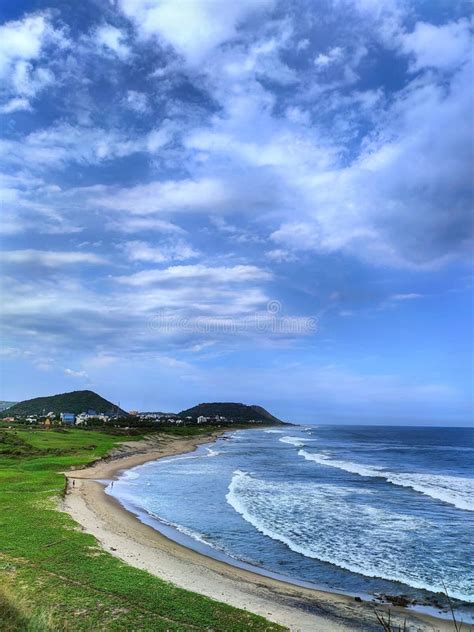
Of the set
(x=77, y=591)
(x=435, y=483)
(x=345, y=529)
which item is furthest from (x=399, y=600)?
(x=435, y=483)

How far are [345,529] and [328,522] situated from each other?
1.78m

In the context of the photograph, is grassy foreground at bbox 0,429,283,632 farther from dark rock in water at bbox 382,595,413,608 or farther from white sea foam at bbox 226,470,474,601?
white sea foam at bbox 226,470,474,601

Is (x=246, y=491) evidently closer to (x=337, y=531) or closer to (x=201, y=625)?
(x=337, y=531)

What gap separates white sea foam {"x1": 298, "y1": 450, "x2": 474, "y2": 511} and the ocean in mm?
130

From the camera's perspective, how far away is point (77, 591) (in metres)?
14.5

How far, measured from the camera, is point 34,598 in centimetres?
1372

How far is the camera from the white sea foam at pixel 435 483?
3830 centimetres

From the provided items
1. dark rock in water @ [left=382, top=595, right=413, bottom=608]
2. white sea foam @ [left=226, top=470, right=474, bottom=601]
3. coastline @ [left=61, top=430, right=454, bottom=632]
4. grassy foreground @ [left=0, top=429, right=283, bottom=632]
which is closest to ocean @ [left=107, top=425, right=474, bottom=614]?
white sea foam @ [left=226, top=470, right=474, bottom=601]

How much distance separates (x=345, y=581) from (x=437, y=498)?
23.3 metres

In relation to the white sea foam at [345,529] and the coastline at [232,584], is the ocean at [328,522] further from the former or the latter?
Answer: the coastline at [232,584]

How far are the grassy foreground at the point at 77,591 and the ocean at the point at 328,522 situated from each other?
19.2ft

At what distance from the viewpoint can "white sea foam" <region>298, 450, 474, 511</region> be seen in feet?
126

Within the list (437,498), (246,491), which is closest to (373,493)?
(437,498)

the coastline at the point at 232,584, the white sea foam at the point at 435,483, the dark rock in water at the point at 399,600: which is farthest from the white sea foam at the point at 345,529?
the white sea foam at the point at 435,483
